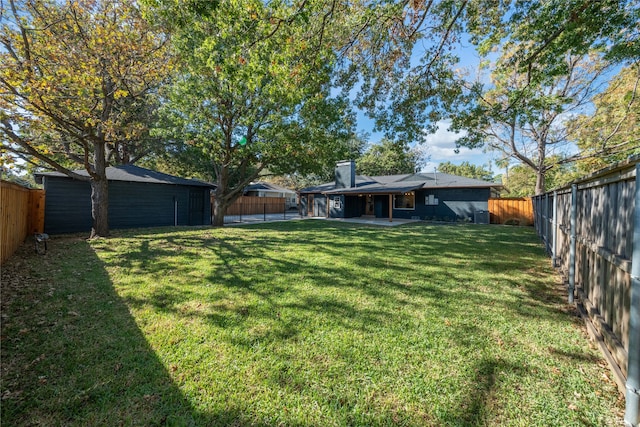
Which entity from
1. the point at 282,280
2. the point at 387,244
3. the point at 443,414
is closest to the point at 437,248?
the point at 387,244

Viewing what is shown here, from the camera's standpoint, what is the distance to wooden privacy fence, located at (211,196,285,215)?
2339cm

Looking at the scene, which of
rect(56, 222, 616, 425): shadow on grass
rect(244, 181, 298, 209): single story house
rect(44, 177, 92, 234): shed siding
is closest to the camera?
rect(56, 222, 616, 425): shadow on grass

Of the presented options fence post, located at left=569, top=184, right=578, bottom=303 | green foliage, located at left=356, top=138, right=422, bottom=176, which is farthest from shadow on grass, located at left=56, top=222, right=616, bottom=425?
green foliage, located at left=356, top=138, right=422, bottom=176

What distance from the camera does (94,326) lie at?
10.3 feet

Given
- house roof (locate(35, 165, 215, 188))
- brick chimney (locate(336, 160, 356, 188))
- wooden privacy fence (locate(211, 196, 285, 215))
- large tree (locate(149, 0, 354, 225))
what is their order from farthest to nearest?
wooden privacy fence (locate(211, 196, 285, 215)) → brick chimney (locate(336, 160, 356, 188)) → house roof (locate(35, 165, 215, 188)) → large tree (locate(149, 0, 354, 225))

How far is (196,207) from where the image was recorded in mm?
15258

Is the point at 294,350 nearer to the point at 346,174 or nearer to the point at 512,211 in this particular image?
the point at 512,211

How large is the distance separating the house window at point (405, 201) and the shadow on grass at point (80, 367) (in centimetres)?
1837

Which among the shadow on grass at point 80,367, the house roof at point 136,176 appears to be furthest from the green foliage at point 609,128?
the house roof at point 136,176

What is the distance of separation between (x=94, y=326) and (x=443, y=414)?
3821 mm

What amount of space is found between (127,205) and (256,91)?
794cm

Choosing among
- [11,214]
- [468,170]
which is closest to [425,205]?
[11,214]

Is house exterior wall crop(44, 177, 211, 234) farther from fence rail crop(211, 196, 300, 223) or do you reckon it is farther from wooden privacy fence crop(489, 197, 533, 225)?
wooden privacy fence crop(489, 197, 533, 225)

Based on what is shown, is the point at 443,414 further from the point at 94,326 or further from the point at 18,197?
the point at 18,197
